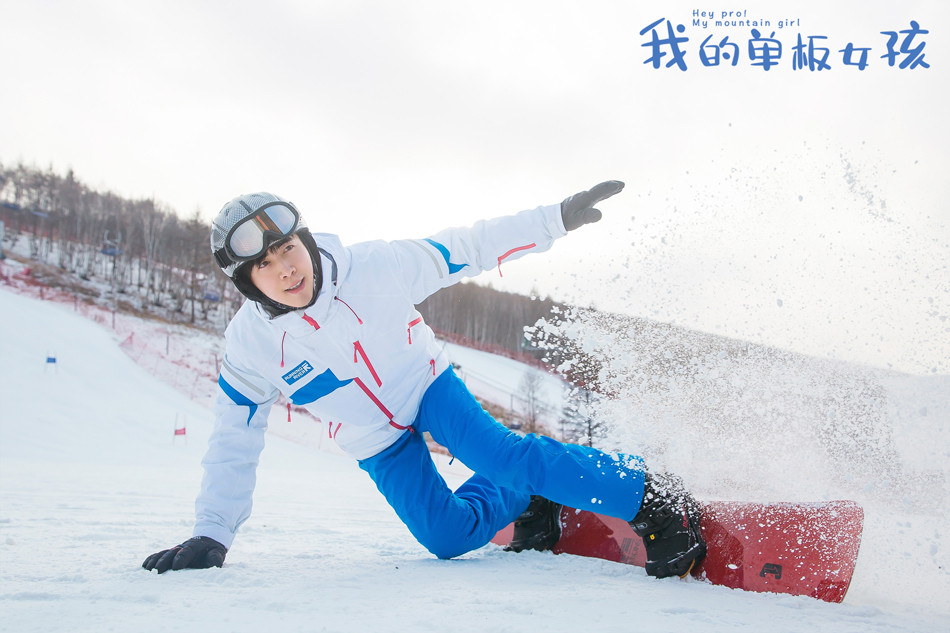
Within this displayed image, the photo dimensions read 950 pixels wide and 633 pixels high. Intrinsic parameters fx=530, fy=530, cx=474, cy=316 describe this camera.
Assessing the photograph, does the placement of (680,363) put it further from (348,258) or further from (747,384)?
(348,258)

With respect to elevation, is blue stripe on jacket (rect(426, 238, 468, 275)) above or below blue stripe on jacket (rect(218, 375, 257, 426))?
above

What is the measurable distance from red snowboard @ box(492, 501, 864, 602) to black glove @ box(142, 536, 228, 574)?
65.4 inches

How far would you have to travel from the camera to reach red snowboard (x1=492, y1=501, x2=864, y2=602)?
174cm

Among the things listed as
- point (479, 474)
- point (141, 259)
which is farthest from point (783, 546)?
point (141, 259)

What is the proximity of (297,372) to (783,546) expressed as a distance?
1.94 meters

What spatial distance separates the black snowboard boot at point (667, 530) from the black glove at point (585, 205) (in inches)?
42.2

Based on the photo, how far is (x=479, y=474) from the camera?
2379 mm

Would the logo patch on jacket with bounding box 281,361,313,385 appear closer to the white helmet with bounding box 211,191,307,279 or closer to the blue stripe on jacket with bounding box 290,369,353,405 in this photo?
the blue stripe on jacket with bounding box 290,369,353,405

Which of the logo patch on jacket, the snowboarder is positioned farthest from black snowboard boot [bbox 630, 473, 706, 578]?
the logo patch on jacket

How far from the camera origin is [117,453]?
10148 mm

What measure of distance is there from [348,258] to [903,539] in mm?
2280

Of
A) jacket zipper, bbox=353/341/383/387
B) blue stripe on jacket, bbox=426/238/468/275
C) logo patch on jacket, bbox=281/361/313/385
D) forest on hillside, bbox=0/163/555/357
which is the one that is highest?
forest on hillside, bbox=0/163/555/357

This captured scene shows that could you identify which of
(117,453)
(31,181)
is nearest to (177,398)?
(117,453)

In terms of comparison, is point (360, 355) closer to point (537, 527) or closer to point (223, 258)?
point (223, 258)
